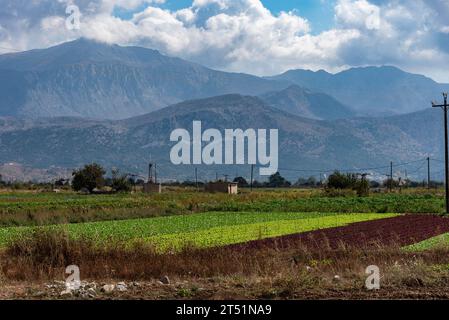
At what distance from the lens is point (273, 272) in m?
16.5

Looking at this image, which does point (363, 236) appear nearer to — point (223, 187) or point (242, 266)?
point (242, 266)

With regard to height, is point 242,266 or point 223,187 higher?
point 223,187

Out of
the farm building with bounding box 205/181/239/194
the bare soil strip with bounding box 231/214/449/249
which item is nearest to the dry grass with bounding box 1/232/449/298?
the bare soil strip with bounding box 231/214/449/249

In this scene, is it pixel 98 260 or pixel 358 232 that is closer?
pixel 98 260

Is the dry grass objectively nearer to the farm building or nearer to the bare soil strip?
the bare soil strip

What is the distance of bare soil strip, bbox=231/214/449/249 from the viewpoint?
88.2 feet

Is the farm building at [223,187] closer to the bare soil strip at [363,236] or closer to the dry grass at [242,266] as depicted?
the bare soil strip at [363,236]

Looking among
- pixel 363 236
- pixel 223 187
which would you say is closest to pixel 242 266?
pixel 363 236

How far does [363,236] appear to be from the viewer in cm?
3169

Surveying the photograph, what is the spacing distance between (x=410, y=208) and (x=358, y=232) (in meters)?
27.7

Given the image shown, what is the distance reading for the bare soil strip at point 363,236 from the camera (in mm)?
26872
